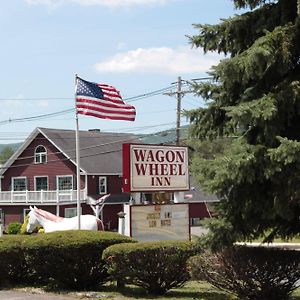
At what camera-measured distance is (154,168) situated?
55.1 ft

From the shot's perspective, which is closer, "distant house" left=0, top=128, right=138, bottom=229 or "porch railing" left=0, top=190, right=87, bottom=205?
"porch railing" left=0, top=190, right=87, bottom=205

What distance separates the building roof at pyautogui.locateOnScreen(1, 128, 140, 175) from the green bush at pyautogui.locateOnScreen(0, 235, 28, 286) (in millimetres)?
37618

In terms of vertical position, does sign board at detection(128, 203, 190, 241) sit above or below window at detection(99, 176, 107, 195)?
below

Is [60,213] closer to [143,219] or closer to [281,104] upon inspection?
[143,219]

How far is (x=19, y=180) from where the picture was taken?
57000 mm

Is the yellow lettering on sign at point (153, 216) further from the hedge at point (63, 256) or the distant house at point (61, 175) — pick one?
the distant house at point (61, 175)

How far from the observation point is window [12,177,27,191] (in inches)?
2223

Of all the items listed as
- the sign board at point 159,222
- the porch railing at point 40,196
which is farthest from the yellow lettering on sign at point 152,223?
the porch railing at point 40,196

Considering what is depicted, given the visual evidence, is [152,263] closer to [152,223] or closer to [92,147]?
[152,223]

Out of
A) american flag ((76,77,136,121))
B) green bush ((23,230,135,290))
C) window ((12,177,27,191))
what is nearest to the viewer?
green bush ((23,230,135,290))

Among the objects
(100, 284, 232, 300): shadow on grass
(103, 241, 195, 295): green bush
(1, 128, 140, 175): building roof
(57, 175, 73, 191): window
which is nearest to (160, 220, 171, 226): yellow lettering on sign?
(100, 284, 232, 300): shadow on grass

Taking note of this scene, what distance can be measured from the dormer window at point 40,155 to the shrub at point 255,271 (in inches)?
1821

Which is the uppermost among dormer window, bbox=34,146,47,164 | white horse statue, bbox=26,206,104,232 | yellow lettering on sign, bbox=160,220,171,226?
dormer window, bbox=34,146,47,164

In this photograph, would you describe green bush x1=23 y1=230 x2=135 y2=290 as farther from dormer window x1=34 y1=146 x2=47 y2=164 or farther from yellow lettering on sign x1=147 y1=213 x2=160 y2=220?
dormer window x1=34 y1=146 x2=47 y2=164
